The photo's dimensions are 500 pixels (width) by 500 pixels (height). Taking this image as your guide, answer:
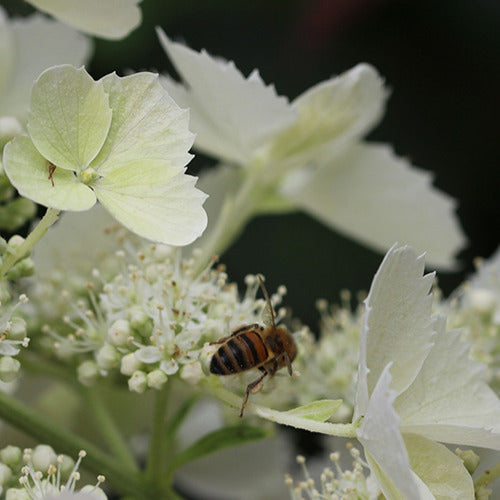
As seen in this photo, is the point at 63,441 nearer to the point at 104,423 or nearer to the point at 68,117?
the point at 104,423

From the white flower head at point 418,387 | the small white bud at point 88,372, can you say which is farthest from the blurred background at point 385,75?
the white flower head at point 418,387

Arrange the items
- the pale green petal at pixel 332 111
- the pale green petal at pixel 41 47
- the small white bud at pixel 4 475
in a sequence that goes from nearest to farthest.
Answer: the small white bud at pixel 4 475 < the pale green petal at pixel 332 111 < the pale green petal at pixel 41 47

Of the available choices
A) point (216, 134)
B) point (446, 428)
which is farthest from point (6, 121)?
point (446, 428)

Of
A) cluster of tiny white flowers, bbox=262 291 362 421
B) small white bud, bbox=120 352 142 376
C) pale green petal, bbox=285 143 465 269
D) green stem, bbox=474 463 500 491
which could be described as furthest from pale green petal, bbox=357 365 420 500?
pale green petal, bbox=285 143 465 269

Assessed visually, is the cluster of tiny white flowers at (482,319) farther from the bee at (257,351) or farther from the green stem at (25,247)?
the green stem at (25,247)

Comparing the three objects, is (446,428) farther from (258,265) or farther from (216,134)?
(258,265)
